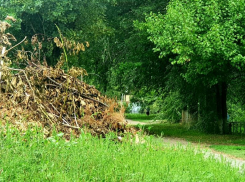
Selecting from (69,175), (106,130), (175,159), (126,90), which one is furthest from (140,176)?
(126,90)

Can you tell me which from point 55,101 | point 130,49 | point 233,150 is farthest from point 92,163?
point 130,49

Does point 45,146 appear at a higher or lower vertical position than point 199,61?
lower

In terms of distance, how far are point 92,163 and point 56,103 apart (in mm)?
3786

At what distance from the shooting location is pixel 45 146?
7.47 meters

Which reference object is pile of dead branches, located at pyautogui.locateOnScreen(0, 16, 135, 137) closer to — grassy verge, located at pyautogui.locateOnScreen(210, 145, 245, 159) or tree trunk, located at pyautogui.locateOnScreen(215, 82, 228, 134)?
grassy verge, located at pyautogui.locateOnScreen(210, 145, 245, 159)

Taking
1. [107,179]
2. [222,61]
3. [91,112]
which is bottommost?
[107,179]

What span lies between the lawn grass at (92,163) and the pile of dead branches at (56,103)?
127cm

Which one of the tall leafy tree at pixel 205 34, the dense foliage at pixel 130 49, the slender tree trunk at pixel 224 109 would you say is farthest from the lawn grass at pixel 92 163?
the slender tree trunk at pixel 224 109

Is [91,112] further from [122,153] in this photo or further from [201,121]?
[201,121]

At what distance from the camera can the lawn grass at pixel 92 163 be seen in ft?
20.1

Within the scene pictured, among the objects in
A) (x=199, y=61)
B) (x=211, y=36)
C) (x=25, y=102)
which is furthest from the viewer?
(x=199, y=61)

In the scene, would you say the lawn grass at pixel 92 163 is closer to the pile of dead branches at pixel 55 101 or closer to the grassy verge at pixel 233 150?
the pile of dead branches at pixel 55 101

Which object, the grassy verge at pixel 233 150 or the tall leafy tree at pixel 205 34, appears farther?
the tall leafy tree at pixel 205 34

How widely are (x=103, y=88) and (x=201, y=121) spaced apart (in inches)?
231
